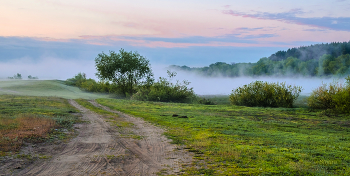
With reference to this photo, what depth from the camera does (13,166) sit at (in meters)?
8.84

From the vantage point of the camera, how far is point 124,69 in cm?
6706

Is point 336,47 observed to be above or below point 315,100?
above

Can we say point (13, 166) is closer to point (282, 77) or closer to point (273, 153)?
point (273, 153)

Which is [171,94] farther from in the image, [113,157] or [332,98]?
[113,157]

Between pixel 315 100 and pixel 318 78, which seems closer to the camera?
pixel 315 100

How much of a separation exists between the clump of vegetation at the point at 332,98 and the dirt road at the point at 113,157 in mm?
24635

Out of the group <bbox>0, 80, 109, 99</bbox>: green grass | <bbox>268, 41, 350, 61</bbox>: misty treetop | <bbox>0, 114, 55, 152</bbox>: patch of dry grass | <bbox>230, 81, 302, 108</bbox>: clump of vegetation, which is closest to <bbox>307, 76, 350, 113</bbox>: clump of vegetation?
<bbox>230, 81, 302, 108</bbox>: clump of vegetation

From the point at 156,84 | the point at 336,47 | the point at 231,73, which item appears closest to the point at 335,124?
the point at 156,84

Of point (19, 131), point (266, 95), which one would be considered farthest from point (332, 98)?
point (19, 131)

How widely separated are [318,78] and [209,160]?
12677 cm

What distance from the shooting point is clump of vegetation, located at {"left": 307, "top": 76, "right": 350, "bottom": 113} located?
29.9 m

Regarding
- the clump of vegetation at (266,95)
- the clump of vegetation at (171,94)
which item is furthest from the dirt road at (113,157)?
the clump of vegetation at (171,94)

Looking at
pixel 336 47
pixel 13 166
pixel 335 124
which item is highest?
pixel 336 47

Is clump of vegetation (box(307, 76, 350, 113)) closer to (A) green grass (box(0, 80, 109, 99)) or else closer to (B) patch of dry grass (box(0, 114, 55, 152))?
(B) patch of dry grass (box(0, 114, 55, 152))
